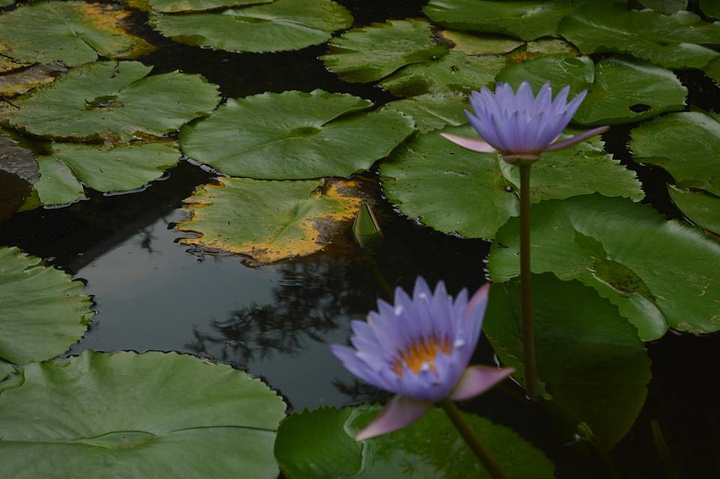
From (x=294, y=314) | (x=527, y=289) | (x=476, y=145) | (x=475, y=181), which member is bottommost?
(x=294, y=314)

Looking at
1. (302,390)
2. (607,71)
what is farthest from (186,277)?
(607,71)

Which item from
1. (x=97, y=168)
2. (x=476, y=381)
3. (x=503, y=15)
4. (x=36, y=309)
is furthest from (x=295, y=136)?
(x=476, y=381)

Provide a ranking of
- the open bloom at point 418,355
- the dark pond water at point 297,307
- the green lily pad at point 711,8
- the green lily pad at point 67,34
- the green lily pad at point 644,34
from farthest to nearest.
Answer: the green lily pad at point 711,8 → the green lily pad at point 67,34 → the green lily pad at point 644,34 → the dark pond water at point 297,307 → the open bloom at point 418,355

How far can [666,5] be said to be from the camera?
10.0 feet

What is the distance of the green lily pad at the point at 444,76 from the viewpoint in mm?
2633

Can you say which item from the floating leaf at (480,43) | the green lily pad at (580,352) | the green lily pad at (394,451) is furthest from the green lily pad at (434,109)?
the green lily pad at (394,451)

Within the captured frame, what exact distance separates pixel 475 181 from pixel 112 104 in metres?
1.22

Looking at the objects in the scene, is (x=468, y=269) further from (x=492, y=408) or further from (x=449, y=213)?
(x=492, y=408)

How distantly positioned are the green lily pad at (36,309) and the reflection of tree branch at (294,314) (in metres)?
0.26

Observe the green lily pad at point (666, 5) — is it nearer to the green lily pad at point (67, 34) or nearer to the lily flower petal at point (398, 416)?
the green lily pad at point (67, 34)

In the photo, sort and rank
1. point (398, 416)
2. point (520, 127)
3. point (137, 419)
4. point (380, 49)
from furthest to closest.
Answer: point (380, 49) → point (137, 419) → point (520, 127) → point (398, 416)

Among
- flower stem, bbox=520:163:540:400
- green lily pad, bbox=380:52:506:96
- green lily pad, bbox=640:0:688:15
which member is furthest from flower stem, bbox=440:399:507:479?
green lily pad, bbox=640:0:688:15

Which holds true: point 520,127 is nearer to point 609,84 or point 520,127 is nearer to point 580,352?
point 580,352

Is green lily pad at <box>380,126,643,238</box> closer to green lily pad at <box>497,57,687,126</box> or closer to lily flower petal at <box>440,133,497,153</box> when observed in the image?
green lily pad at <box>497,57,687,126</box>
